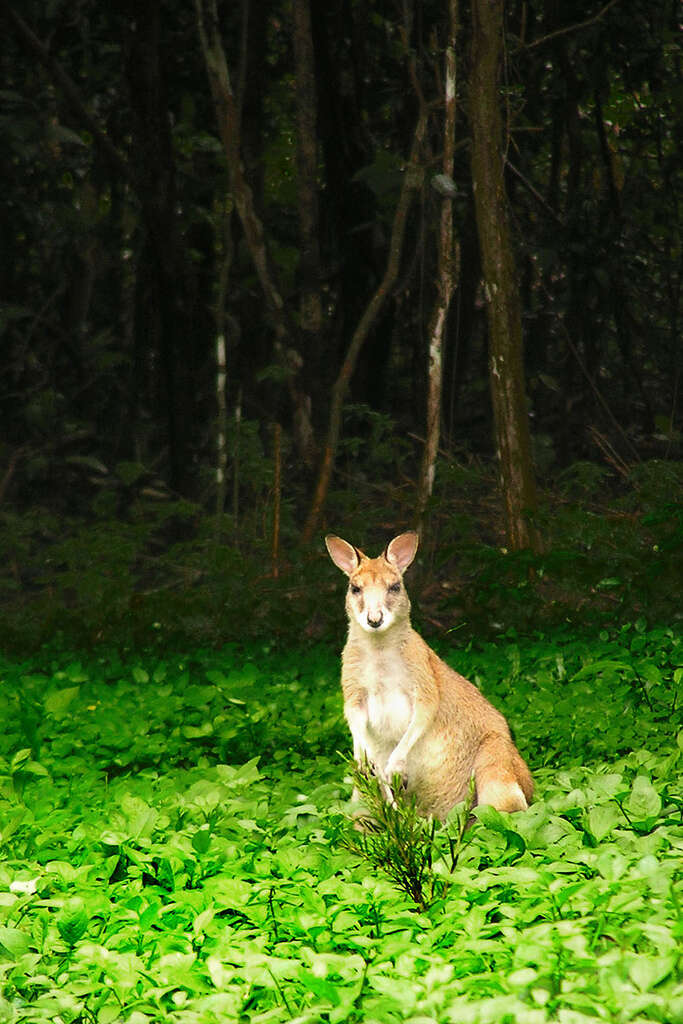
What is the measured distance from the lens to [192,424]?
14.4 metres

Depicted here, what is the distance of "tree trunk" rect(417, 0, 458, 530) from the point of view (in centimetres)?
1094

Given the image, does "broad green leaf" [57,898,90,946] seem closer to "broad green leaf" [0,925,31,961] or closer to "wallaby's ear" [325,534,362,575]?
"broad green leaf" [0,925,31,961]

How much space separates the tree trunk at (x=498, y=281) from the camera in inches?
412

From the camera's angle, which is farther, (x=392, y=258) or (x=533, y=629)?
(x=392, y=258)

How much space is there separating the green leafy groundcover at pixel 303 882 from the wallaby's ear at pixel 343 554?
3.14ft

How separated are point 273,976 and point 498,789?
70.5 inches

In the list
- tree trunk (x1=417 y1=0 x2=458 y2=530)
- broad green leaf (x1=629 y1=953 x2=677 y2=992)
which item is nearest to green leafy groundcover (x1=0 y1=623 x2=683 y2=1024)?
broad green leaf (x1=629 y1=953 x2=677 y2=992)

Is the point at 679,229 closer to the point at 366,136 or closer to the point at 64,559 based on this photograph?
the point at 366,136

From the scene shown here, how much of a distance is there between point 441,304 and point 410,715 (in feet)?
20.1

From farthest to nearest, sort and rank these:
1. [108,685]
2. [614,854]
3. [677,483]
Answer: [677,483]
[108,685]
[614,854]

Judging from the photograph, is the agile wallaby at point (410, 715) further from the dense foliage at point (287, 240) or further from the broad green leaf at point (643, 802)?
the dense foliage at point (287, 240)

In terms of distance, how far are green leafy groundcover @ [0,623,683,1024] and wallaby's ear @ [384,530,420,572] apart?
39.8 inches

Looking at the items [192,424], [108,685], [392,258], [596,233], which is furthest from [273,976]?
[596,233]

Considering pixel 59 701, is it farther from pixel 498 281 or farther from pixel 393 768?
pixel 498 281
